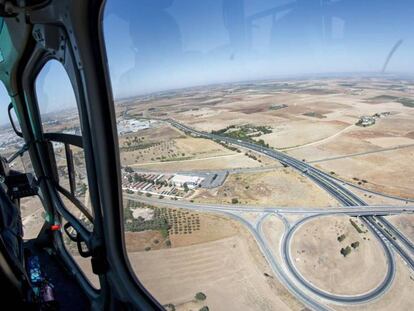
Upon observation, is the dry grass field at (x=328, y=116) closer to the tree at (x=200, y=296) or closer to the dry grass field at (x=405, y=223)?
the dry grass field at (x=405, y=223)

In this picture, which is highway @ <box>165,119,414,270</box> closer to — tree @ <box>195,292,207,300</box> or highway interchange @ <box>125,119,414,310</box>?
highway interchange @ <box>125,119,414,310</box>

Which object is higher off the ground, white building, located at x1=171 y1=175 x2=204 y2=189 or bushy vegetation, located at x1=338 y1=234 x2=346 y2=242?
white building, located at x1=171 y1=175 x2=204 y2=189

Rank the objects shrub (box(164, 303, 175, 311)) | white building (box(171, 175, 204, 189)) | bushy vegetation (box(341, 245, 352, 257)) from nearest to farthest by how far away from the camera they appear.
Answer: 1. shrub (box(164, 303, 175, 311))
2. bushy vegetation (box(341, 245, 352, 257))
3. white building (box(171, 175, 204, 189))

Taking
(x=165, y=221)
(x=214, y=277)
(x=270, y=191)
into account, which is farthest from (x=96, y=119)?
(x=270, y=191)

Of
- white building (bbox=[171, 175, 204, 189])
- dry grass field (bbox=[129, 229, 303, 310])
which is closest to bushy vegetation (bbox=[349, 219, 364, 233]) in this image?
dry grass field (bbox=[129, 229, 303, 310])

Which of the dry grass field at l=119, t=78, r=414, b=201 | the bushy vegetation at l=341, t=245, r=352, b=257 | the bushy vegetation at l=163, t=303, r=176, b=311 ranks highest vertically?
the dry grass field at l=119, t=78, r=414, b=201

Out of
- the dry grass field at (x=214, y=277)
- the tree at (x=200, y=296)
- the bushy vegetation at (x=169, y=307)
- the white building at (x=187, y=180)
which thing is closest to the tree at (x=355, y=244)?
the dry grass field at (x=214, y=277)

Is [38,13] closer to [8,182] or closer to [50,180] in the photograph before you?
[8,182]

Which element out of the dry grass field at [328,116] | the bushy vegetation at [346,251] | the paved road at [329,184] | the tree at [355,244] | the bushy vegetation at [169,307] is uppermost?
the dry grass field at [328,116]
